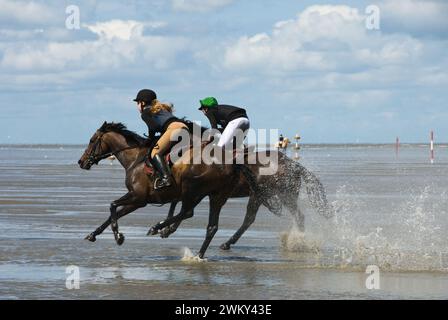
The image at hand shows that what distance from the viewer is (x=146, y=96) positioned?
16.0 m

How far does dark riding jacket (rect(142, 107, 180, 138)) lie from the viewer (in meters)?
16.0

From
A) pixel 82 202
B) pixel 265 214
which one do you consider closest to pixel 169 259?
pixel 265 214

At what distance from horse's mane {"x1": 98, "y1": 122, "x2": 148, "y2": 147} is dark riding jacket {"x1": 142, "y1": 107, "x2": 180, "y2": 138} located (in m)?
0.62

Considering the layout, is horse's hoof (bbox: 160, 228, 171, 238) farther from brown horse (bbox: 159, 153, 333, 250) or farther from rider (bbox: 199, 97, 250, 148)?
rider (bbox: 199, 97, 250, 148)

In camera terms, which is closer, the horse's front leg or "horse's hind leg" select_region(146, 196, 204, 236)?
"horse's hind leg" select_region(146, 196, 204, 236)

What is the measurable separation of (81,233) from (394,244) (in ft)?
18.7

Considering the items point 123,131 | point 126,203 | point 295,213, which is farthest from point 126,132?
point 295,213

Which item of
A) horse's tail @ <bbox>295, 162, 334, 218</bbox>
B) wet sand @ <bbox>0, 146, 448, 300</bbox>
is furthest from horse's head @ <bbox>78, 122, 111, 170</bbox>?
horse's tail @ <bbox>295, 162, 334, 218</bbox>

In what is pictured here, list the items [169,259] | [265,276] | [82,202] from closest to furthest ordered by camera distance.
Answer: [265,276] → [169,259] → [82,202]

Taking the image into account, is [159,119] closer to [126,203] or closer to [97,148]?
[126,203]

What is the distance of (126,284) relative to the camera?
41.2 ft
